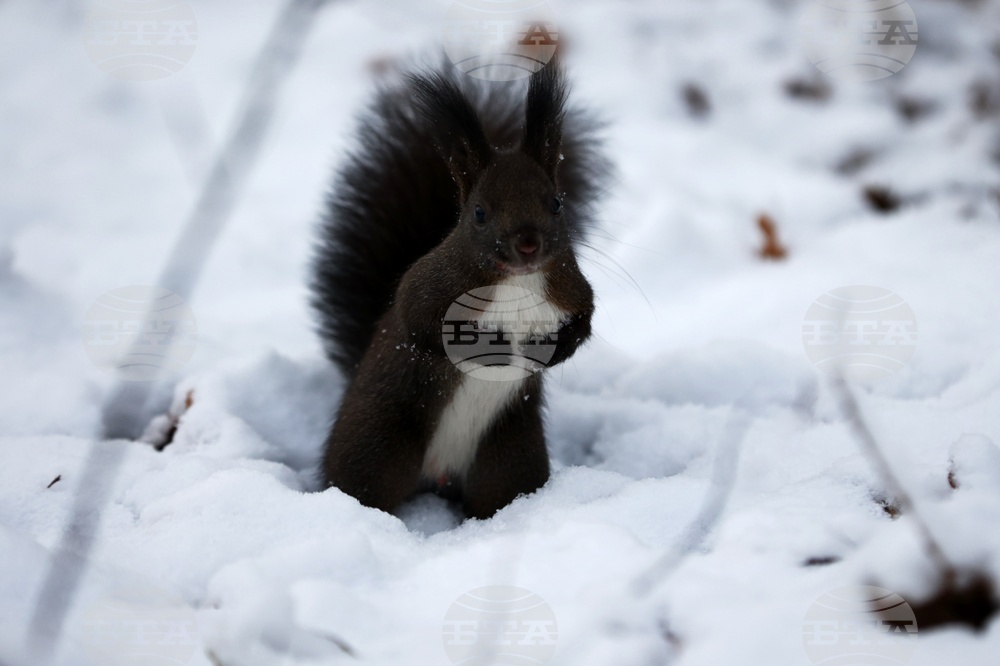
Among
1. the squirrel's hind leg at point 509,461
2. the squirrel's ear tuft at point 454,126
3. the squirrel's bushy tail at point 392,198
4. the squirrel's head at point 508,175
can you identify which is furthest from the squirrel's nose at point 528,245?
the squirrel's bushy tail at point 392,198

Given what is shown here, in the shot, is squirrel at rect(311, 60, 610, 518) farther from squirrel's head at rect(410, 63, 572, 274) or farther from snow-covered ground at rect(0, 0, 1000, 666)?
snow-covered ground at rect(0, 0, 1000, 666)

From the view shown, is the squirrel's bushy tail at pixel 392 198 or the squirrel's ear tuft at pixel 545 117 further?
the squirrel's bushy tail at pixel 392 198

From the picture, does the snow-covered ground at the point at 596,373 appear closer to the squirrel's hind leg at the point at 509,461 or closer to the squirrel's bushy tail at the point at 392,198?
the squirrel's hind leg at the point at 509,461

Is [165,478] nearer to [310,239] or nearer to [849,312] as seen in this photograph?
[310,239]

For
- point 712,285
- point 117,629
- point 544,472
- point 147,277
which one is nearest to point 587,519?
point 544,472

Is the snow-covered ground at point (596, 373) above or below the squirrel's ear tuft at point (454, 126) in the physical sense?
below

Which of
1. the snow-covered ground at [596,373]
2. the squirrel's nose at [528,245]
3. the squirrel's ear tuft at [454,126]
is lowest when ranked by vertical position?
the snow-covered ground at [596,373]

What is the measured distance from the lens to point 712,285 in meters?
2.88

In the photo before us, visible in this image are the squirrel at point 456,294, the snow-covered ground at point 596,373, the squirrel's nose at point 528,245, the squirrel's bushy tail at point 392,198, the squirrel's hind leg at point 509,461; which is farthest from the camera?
the squirrel's bushy tail at point 392,198

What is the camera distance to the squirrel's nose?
4.48ft

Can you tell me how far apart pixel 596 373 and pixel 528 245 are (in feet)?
3.13

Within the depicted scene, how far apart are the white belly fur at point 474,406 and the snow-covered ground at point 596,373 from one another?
0.15 m

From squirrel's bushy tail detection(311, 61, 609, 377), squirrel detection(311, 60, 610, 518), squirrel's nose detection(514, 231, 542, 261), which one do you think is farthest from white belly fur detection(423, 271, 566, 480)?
squirrel's bushy tail detection(311, 61, 609, 377)

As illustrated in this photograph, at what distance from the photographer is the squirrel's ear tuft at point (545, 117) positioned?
1.55 meters
